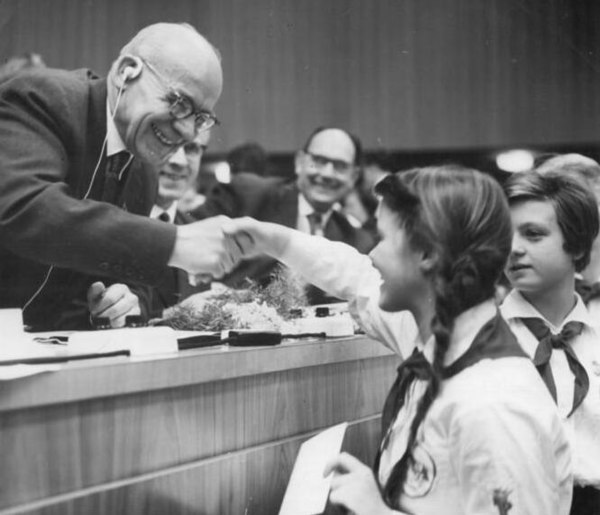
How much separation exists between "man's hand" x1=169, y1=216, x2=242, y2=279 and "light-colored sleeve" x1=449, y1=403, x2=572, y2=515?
80cm

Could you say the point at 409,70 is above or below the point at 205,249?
above

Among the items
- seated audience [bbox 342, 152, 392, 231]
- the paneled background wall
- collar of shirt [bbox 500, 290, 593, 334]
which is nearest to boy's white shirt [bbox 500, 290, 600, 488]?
collar of shirt [bbox 500, 290, 593, 334]

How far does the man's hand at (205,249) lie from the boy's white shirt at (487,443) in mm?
623

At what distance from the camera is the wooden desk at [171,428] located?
1.20 meters

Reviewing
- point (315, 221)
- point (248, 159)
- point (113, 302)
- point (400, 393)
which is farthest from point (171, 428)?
point (248, 159)

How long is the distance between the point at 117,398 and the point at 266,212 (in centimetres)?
226

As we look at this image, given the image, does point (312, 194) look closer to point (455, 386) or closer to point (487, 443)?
point (455, 386)

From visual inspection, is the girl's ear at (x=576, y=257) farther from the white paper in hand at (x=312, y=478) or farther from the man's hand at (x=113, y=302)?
the man's hand at (x=113, y=302)

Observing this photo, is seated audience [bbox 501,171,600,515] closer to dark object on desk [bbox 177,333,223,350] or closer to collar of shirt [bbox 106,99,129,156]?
dark object on desk [bbox 177,333,223,350]

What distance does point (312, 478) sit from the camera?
4.98 feet

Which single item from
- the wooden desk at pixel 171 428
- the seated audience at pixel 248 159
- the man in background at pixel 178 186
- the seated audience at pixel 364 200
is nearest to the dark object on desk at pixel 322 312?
the wooden desk at pixel 171 428

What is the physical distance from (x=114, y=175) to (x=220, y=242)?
582 millimetres

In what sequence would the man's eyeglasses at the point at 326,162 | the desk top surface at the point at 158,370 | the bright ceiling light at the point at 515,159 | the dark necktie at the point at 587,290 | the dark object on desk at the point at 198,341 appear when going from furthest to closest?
the bright ceiling light at the point at 515,159, the man's eyeglasses at the point at 326,162, the dark necktie at the point at 587,290, the dark object on desk at the point at 198,341, the desk top surface at the point at 158,370

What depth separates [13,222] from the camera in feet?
6.50
